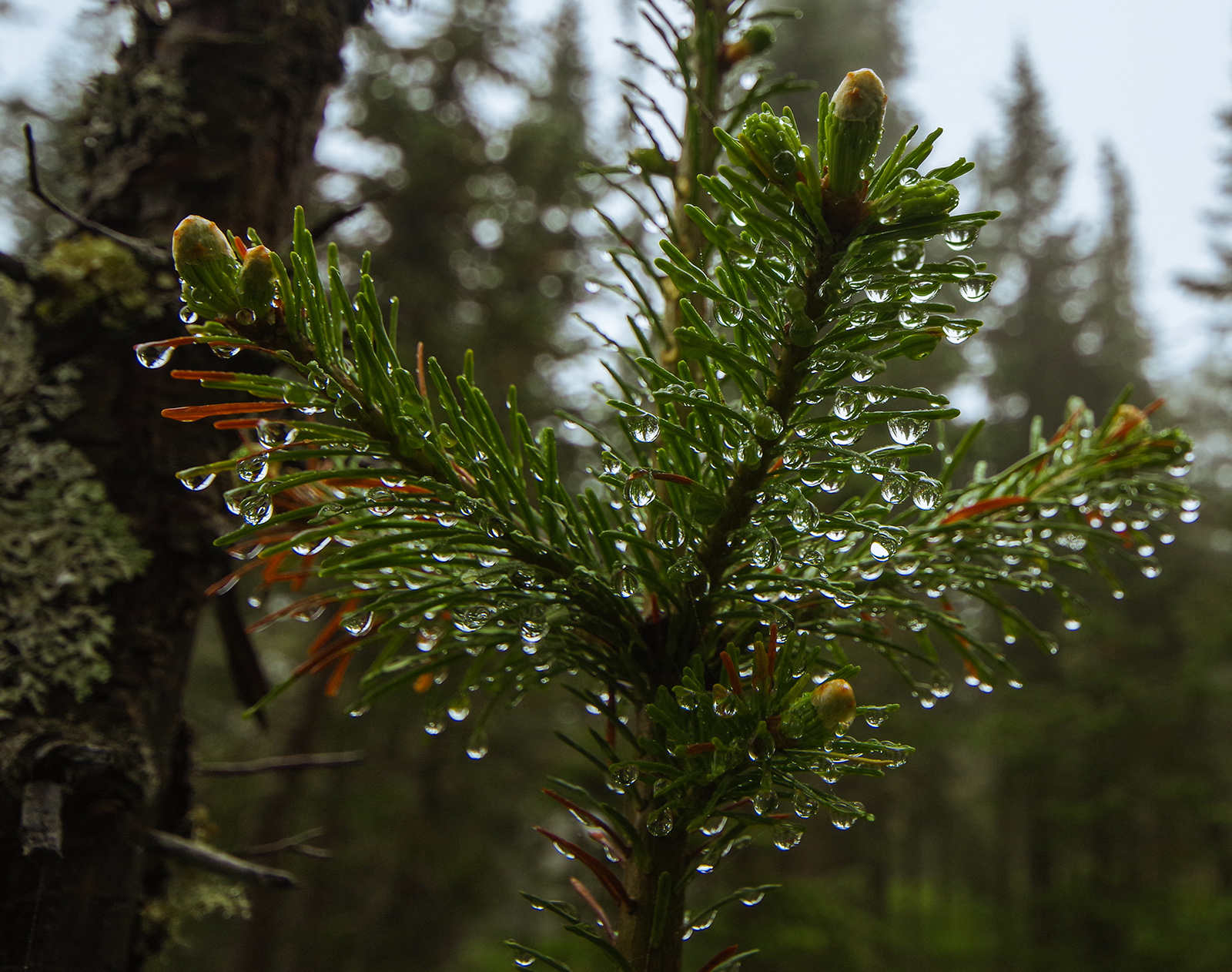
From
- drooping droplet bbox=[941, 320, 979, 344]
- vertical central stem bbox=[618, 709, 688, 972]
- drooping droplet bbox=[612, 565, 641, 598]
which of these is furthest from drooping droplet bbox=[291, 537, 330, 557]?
drooping droplet bbox=[941, 320, 979, 344]

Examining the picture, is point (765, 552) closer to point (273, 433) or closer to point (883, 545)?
point (883, 545)

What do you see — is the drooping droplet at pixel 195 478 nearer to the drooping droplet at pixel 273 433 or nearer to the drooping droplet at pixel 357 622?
the drooping droplet at pixel 273 433

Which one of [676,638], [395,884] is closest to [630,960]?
[676,638]

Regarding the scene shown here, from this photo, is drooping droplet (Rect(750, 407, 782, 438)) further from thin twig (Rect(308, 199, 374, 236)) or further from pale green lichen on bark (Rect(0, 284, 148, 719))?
pale green lichen on bark (Rect(0, 284, 148, 719))

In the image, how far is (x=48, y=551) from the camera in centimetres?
120

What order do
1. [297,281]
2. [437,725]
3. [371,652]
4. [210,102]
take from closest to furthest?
[297,281], [437,725], [210,102], [371,652]

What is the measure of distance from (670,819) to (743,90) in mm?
1154

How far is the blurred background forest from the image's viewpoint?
7.37m

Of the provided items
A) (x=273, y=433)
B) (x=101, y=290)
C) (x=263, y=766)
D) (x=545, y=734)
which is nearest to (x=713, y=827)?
(x=273, y=433)

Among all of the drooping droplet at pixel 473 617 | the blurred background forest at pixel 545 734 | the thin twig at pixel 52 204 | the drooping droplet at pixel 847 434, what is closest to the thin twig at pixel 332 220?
the thin twig at pixel 52 204

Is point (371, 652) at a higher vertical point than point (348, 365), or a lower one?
higher

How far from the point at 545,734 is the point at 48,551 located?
830 centimetres

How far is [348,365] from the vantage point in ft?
2.34

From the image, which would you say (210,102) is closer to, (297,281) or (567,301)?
Answer: (297,281)
